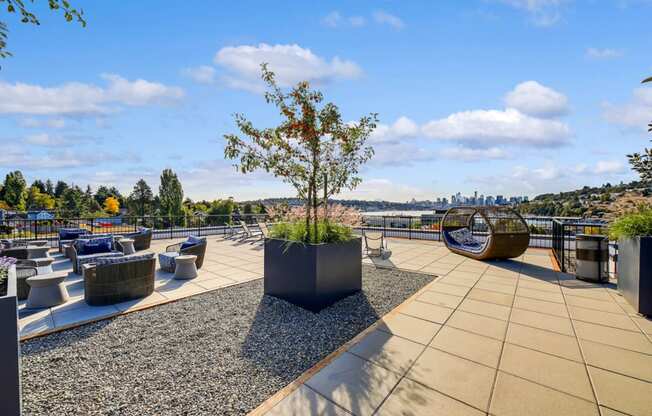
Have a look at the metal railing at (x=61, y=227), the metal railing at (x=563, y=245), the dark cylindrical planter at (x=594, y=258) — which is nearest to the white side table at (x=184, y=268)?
the metal railing at (x=61, y=227)

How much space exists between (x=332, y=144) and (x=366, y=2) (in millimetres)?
2900

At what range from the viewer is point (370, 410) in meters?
1.81

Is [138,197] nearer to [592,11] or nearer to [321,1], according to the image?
[321,1]

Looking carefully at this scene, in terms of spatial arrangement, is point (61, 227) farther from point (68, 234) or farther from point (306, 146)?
point (306, 146)

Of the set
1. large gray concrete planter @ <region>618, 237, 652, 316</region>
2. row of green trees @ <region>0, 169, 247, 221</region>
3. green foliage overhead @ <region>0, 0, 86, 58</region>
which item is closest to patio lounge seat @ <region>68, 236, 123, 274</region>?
green foliage overhead @ <region>0, 0, 86, 58</region>

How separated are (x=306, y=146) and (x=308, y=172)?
0.38 meters

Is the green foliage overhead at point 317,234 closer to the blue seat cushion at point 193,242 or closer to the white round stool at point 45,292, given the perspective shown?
the blue seat cushion at point 193,242

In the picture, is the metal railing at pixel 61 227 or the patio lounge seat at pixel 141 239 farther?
the metal railing at pixel 61 227

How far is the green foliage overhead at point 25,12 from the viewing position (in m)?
1.45

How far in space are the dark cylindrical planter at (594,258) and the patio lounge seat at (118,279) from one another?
7.12 metres

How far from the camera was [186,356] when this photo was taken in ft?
8.19

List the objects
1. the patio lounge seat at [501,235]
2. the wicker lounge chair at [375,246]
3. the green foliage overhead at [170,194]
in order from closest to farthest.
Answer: the patio lounge seat at [501,235]
the wicker lounge chair at [375,246]
the green foliage overhead at [170,194]

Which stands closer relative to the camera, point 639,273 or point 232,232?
point 639,273

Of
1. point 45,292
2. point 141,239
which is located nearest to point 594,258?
Result: point 45,292
